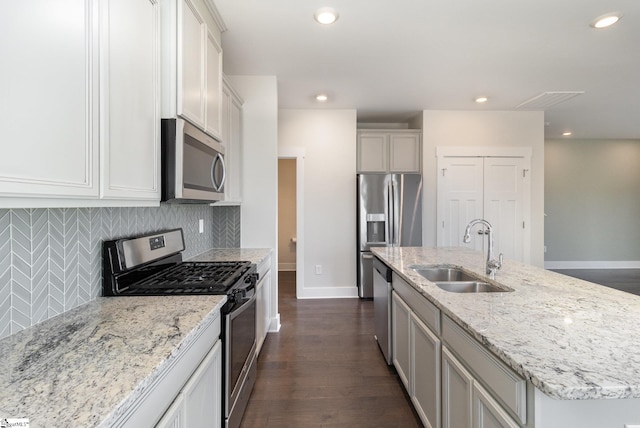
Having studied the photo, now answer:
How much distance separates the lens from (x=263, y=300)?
2.59 metres

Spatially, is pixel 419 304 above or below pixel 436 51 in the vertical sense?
below

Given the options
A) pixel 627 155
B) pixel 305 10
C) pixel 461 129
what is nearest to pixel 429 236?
pixel 461 129

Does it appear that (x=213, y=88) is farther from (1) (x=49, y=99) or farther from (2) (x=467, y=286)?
(2) (x=467, y=286)

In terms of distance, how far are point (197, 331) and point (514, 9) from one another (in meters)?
2.77

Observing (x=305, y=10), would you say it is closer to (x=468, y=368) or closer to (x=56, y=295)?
(x=56, y=295)

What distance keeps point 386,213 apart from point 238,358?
3.01m

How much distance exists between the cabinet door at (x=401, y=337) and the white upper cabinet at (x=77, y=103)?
5.37ft

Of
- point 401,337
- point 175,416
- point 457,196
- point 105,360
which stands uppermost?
point 457,196

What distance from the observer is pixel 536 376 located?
2.48ft

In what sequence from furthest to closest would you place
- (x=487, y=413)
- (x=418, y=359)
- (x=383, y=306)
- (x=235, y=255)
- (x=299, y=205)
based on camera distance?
1. (x=299, y=205)
2. (x=235, y=255)
3. (x=383, y=306)
4. (x=418, y=359)
5. (x=487, y=413)

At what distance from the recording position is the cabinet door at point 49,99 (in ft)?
2.31

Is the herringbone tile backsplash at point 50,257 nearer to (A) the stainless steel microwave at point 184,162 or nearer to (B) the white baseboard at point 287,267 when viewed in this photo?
(A) the stainless steel microwave at point 184,162

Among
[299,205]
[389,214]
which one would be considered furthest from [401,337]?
[299,205]

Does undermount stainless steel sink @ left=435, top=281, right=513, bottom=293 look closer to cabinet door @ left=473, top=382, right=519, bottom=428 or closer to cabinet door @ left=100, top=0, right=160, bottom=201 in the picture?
cabinet door @ left=473, top=382, right=519, bottom=428
